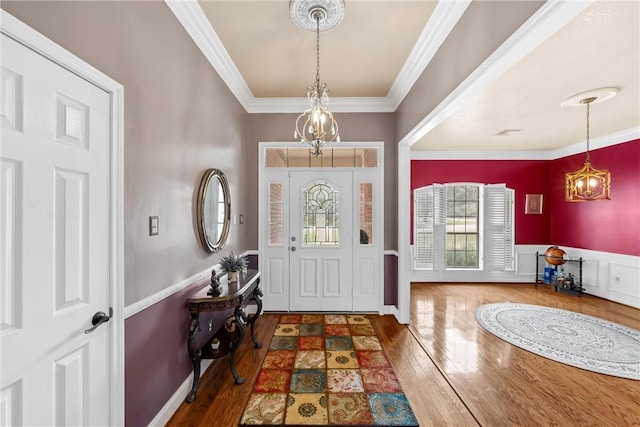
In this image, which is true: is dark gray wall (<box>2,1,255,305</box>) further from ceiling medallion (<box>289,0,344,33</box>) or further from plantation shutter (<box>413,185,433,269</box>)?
plantation shutter (<box>413,185,433,269</box>)

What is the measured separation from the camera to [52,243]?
3.60 feet

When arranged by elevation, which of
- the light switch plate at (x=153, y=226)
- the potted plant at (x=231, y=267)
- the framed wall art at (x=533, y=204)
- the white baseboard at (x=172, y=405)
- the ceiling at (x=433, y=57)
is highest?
the ceiling at (x=433, y=57)

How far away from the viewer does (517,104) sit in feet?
9.91

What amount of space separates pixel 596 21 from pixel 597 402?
2712 millimetres

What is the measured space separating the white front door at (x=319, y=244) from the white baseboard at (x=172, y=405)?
1.85 m

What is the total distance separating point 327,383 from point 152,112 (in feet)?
7.91

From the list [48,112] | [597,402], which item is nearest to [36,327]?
[48,112]

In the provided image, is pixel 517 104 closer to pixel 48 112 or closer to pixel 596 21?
pixel 596 21

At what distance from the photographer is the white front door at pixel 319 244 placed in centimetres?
375

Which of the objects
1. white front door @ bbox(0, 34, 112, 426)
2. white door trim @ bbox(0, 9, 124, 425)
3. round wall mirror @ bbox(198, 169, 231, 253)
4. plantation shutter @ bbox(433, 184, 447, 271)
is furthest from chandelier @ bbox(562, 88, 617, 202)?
white front door @ bbox(0, 34, 112, 426)

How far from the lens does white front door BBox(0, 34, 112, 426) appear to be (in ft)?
3.12

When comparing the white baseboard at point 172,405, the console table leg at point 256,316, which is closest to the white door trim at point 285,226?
the console table leg at point 256,316

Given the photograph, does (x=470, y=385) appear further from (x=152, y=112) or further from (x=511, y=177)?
(x=511, y=177)

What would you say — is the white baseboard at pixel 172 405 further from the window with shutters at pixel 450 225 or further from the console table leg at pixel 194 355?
the window with shutters at pixel 450 225
